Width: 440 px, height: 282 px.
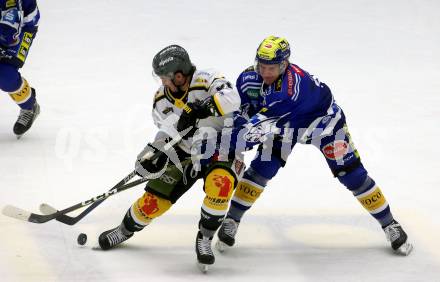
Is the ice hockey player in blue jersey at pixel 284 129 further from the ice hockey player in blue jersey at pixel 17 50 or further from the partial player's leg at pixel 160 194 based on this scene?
the ice hockey player in blue jersey at pixel 17 50

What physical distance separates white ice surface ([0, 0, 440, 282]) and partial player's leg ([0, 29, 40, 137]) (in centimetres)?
16

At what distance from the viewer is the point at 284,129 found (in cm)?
459

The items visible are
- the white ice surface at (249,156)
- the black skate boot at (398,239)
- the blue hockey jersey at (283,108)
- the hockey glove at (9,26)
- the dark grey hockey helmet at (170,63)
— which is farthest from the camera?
the hockey glove at (9,26)

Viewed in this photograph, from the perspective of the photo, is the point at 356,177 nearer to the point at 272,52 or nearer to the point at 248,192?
the point at 248,192

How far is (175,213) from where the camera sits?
5.20 m

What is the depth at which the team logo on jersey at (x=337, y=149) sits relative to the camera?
458 centimetres

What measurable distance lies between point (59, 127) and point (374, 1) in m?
4.28

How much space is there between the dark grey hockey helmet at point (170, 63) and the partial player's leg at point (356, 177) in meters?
0.89

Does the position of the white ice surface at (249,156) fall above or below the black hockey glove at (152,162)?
below

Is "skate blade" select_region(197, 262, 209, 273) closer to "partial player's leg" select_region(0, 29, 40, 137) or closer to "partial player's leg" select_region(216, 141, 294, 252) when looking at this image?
"partial player's leg" select_region(216, 141, 294, 252)

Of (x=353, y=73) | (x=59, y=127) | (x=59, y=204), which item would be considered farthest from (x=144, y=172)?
(x=353, y=73)

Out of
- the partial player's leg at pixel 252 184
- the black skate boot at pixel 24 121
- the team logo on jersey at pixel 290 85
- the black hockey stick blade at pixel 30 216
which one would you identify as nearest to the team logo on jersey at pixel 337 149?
the partial player's leg at pixel 252 184

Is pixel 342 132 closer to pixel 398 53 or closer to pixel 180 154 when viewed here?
pixel 180 154

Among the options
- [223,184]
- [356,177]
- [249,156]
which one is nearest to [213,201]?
[223,184]
